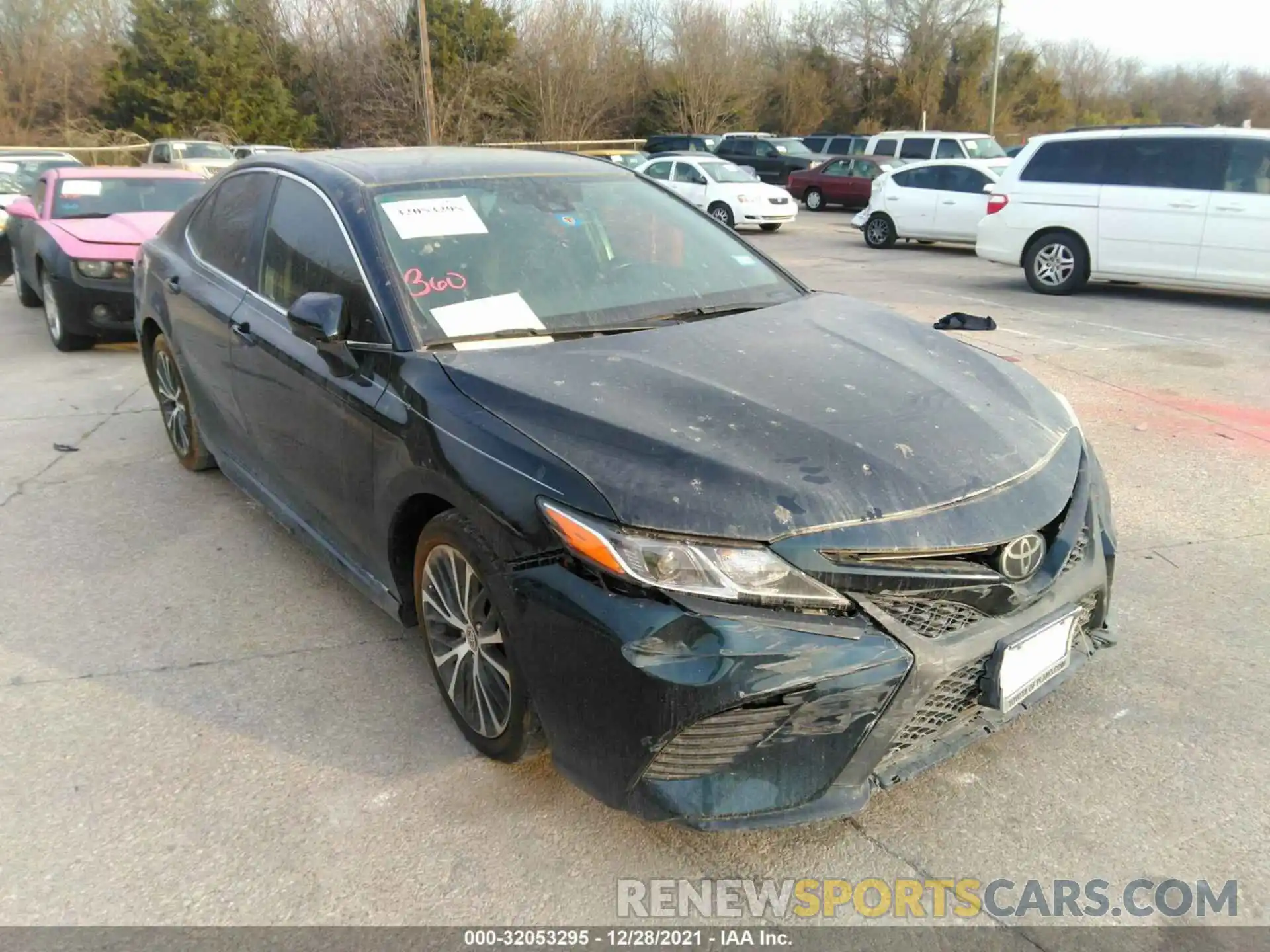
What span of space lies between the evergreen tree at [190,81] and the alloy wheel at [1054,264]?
38.4 m

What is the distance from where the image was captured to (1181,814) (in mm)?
2717

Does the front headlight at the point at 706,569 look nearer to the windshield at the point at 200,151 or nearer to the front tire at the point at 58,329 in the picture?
the front tire at the point at 58,329

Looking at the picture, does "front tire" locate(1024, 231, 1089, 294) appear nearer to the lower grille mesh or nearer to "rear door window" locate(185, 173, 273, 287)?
"rear door window" locate(185, 173, 273, 287)

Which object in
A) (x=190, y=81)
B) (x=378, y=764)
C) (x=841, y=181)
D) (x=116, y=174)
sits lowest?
(x=378, y=764)

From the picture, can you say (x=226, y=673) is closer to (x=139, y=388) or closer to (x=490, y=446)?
(x=490, y=446)

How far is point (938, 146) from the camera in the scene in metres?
24.6

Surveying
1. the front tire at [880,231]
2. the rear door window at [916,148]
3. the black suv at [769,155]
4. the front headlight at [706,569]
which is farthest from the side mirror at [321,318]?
the black suv at [769,155]


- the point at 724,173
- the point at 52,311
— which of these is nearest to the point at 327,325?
the point at 52,311

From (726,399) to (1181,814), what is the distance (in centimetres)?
165

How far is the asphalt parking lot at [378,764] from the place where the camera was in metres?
2.54

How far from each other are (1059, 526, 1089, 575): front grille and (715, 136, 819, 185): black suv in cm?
2647

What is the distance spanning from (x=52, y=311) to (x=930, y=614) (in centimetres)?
903

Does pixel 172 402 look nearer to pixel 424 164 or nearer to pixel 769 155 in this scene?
pixel 424 164

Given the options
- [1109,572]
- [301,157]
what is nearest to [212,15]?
[301,157]
